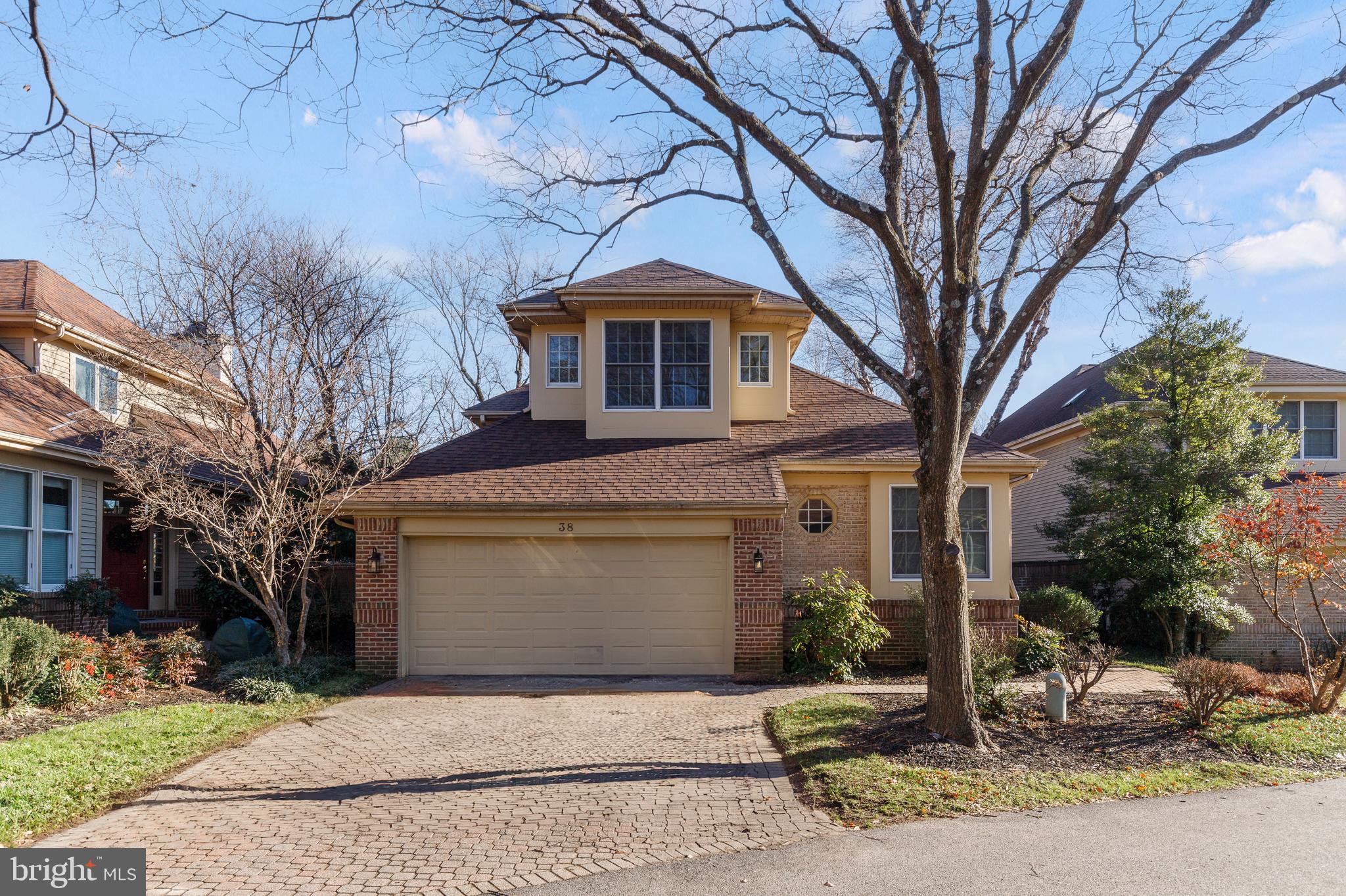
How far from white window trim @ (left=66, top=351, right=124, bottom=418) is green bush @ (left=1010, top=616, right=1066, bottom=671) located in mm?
15975

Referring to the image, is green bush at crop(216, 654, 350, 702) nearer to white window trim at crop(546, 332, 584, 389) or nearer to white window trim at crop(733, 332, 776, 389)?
white window trim at crop(546, 332, 584, 389)

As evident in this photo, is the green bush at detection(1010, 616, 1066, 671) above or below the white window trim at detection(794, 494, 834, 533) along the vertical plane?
below

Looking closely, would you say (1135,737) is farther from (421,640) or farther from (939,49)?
(421,640)

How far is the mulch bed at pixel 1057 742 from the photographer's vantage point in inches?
301

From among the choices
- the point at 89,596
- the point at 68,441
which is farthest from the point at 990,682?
the point at 68,441

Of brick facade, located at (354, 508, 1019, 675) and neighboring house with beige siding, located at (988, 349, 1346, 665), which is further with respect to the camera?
neighboring house with beige siding, located at (988, 349, 1346, 665)

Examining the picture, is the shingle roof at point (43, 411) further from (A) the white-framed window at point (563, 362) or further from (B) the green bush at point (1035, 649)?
(B) the green bush at point (1035, 649)

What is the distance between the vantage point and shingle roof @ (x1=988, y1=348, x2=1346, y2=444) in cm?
1997

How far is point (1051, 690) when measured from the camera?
29.9ft

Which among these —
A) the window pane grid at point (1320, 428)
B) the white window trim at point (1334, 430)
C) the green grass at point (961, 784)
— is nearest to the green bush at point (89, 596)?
the green grass at point (961, 784)

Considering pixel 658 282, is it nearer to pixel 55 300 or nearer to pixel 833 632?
pixel 833 632

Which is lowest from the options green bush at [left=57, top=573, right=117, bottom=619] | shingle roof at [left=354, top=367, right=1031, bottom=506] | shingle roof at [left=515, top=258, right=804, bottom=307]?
green bush at [left=57, top=573, right=117, bottom=619]

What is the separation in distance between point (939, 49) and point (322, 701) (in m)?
10.9

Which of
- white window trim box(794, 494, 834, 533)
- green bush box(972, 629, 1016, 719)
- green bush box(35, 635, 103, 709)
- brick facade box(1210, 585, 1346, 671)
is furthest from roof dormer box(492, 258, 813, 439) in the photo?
brick facade box(1210, 585, 1346, 671)
